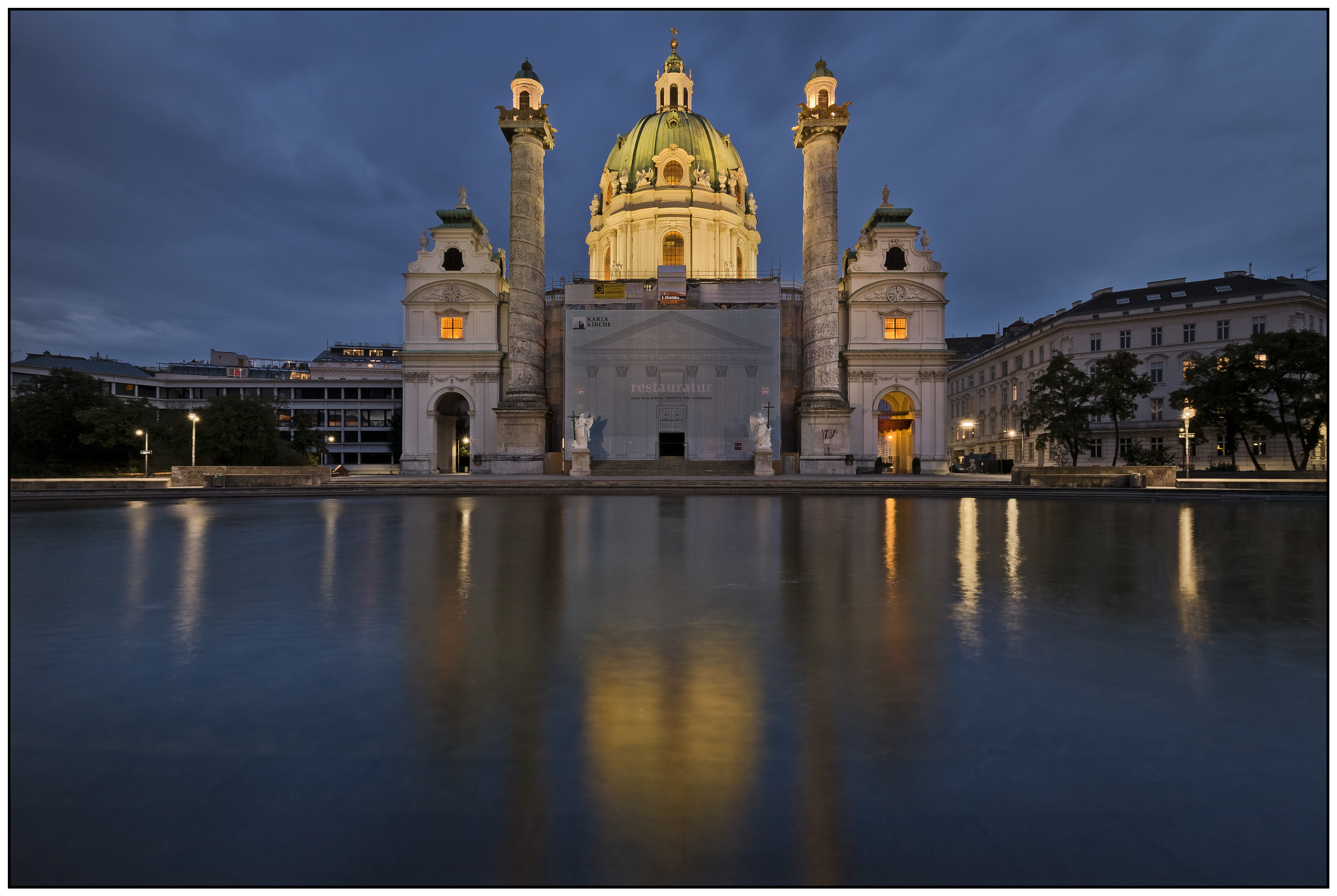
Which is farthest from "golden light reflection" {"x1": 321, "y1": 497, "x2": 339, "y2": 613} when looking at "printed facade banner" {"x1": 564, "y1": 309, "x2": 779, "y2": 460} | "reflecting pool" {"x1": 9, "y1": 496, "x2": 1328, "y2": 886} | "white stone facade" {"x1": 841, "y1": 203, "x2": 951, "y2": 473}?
"white stone facade" {"x1": 841, "y1": 203, "x2": 951, "y2": 473}

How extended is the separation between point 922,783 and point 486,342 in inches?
1767

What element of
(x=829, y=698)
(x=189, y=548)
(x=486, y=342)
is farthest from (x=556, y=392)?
(x=829, y=698)

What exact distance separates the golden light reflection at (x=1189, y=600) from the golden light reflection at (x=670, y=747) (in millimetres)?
3842

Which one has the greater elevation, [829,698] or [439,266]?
[439,266]

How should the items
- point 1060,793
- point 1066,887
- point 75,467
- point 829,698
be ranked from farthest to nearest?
1. point 75,467
2. point 829,698
3. point 1060,793
4. point 1066,887

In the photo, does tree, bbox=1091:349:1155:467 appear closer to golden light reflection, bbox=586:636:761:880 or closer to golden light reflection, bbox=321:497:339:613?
golden light reflection, bbox=321:497:339:613

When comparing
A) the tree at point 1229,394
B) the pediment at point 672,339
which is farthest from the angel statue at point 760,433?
the tree at point 1229,394

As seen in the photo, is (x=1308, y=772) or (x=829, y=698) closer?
(x=1308, y=772)

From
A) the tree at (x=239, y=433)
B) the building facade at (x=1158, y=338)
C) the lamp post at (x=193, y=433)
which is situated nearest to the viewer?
the lamp post at (x=193, y=433)

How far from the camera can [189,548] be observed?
31.7 feet

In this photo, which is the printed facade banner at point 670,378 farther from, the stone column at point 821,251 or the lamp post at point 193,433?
the lamp post at point 193,433

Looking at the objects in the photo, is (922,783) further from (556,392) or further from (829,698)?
(556,392)

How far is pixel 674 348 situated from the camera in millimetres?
41844

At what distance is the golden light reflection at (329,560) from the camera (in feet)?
20.1
